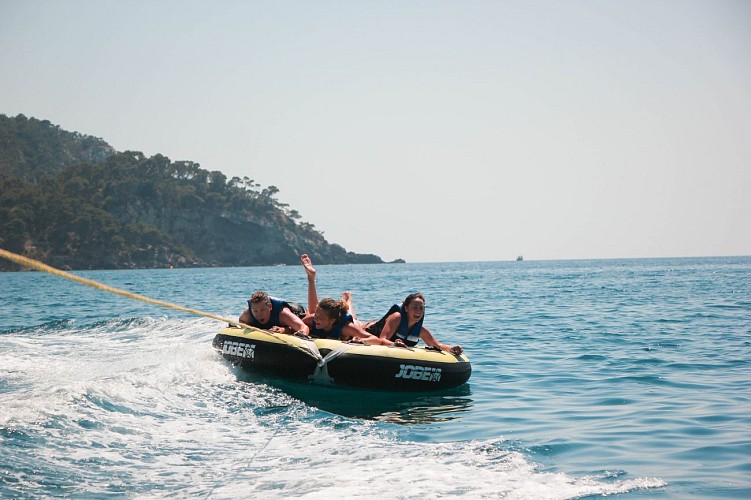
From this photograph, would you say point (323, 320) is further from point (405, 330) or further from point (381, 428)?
point (381, 428)

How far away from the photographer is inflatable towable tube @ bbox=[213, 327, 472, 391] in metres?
8.80

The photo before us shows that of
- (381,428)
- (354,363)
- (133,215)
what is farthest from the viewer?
(133,215)

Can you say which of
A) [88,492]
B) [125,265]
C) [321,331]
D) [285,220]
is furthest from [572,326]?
[285,220]

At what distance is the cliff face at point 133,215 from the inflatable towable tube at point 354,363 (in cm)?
9146

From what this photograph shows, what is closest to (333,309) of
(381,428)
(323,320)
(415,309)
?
(323,320)

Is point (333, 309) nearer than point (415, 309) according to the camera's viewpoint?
No

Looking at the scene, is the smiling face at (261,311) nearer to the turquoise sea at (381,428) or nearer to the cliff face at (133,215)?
the turquoise sea at (381,428)

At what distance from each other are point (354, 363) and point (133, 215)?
119131 mm

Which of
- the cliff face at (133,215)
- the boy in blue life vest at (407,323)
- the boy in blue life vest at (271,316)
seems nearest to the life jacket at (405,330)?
the boy in blue life vest at (407,323)

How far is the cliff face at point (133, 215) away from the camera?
97.4 metres

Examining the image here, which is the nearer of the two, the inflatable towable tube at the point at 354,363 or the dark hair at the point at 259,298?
the inflatable towable tube at the point at 354,363

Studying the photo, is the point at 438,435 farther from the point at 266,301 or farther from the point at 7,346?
the point at 7,346

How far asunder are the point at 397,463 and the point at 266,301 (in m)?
4.45

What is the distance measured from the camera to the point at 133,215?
11975 cm
